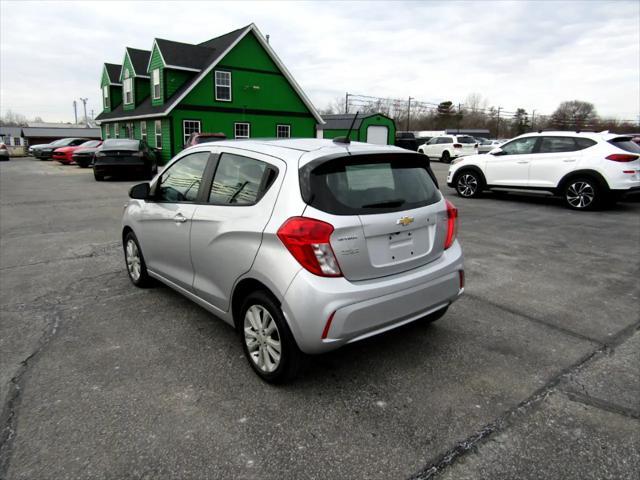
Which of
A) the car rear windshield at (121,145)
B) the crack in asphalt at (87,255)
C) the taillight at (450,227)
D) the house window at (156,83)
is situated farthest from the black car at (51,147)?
the taillight at (450,227)

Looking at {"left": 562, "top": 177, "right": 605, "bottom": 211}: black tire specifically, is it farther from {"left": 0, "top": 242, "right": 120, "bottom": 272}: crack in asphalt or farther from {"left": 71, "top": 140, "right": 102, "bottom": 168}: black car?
{"left": 71, "top": 140, "right": 102, "bottom": 168}: black car

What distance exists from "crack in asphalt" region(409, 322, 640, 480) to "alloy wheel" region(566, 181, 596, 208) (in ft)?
25.0

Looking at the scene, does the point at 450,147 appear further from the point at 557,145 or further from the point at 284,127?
the point at 557,145

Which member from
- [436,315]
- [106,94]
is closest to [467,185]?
[436,315]

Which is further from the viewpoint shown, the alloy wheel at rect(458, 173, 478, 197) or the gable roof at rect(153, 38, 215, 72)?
the gable roof at rect(153, 38, 215, 72)

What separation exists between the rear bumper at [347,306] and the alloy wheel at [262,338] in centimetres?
24

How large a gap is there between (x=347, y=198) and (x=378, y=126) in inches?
1324

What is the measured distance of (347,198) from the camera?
2.95m

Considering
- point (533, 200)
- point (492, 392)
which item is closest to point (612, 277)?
point (492, 392)

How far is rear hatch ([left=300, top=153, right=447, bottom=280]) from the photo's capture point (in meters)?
2.84

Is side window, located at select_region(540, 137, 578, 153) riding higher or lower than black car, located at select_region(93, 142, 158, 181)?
higher

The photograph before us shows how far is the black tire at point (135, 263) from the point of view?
4.82 meters

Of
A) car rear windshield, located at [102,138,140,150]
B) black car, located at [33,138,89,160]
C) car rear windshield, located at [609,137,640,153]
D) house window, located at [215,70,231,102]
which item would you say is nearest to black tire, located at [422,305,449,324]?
car rear windshield, located at [609,137,640,153]

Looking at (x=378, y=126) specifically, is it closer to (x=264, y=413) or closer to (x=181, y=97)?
(x=181, y=97)
